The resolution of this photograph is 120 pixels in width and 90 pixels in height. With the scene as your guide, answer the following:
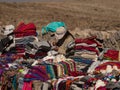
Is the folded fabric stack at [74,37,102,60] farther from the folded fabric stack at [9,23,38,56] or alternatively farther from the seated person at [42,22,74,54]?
the folded fabric stack at [9,23,38,56]

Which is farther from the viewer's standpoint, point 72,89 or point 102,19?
point 102,19

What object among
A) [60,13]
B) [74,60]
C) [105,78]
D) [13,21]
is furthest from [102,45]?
[60,13]

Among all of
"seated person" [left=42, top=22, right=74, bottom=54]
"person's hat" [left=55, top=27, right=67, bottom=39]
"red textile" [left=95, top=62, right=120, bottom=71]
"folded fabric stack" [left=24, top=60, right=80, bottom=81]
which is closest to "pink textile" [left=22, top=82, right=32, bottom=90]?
"folded fabric stack" [left=24, top=60, right=80, bottom=81]

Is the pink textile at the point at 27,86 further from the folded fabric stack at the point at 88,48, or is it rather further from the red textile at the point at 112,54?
the red textile at the point at 112,54

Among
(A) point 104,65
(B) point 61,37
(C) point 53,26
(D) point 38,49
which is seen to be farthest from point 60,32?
(A) point 104,65

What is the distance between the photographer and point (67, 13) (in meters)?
19.3

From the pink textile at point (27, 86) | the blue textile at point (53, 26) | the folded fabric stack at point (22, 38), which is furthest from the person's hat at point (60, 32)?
the pink textile at point (27, 86)

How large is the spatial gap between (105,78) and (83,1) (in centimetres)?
1687

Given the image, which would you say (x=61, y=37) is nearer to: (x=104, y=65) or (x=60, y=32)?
(x=60, y=32)

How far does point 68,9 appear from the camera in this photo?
20453mm

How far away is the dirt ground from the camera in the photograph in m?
16.6

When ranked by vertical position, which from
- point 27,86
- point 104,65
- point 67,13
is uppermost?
point 104,65

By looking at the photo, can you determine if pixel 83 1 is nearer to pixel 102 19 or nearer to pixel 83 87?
pixel 102 19

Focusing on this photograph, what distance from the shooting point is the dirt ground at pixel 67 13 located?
16.6 meters
